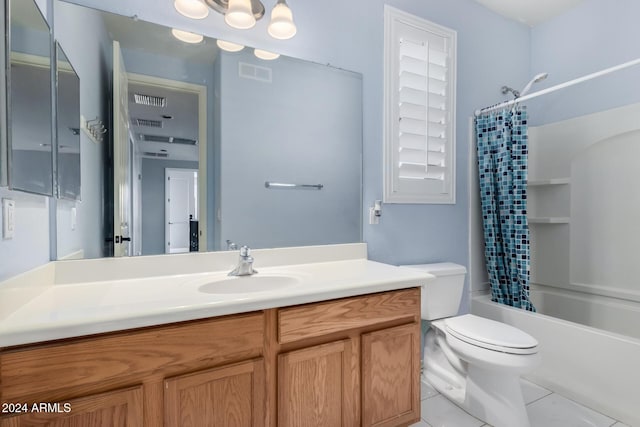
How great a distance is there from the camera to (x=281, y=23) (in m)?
1.56

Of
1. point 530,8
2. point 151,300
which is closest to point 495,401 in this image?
point 151,300

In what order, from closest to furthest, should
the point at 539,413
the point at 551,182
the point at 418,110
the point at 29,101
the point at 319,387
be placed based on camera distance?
the point at 29,101 < the point at 319,387 < the point at 539,413 < the point at 418,110 < the point at 551,182

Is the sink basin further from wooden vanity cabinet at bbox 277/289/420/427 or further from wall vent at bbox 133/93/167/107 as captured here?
wall vent at bbox 133/93/167/107

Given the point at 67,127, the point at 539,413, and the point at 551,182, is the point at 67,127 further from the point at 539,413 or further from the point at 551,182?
the point at 551,182

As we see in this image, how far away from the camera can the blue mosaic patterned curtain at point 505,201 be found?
7.03ft

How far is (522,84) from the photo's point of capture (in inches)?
106

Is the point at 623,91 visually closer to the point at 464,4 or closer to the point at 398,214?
the point at 464,4

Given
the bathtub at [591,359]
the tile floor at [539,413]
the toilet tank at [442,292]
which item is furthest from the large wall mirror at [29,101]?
the bathtub at [591,359]

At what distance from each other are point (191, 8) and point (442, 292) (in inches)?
77.2

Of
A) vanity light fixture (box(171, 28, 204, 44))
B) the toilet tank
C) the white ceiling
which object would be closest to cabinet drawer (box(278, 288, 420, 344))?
the toilet tank

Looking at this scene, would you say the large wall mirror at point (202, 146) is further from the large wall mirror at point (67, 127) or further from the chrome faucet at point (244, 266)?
the chrome faucet at point (244, 266)

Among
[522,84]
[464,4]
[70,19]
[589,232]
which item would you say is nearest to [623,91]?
[522,84]

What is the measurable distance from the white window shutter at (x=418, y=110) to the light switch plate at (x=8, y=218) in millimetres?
1686

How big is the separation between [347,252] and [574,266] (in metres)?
1.84
